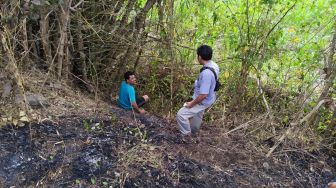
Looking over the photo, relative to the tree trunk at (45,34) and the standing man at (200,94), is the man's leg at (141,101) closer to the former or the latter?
the standing man at (200,94)

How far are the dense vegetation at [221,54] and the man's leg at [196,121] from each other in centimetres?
69

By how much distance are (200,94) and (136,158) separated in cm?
109

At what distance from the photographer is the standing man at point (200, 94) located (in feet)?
13.6

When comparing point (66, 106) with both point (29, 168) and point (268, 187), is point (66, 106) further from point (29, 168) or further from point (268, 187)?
point (268, 187)

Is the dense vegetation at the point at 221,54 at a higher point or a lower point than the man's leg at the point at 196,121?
higher

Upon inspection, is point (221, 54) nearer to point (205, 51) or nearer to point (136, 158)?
point (205, 51)

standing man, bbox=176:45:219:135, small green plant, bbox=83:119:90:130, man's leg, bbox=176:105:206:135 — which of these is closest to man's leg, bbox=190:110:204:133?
standing man, bbox=176:45:219:135

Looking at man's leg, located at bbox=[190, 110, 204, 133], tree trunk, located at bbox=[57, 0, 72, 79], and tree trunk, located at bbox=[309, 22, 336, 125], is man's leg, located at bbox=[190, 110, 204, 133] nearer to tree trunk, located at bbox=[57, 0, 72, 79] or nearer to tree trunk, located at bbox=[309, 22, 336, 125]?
tree trunk, located at bbox=[309, 22, 336, 125]

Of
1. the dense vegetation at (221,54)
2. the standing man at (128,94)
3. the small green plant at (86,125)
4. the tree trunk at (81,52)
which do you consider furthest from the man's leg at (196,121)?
the tree trunk at (81,52)

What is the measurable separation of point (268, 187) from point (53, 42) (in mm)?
3567

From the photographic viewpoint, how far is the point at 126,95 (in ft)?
17.1

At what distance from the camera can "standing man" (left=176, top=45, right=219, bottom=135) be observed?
4.15 meters

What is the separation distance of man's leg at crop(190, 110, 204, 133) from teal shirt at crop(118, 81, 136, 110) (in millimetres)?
947

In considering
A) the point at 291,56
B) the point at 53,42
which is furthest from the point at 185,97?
the point at 53,42
